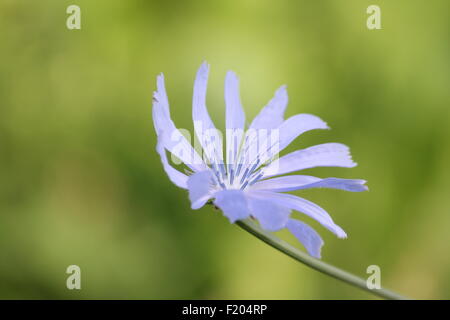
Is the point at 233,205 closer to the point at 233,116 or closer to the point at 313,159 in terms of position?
the point at 313,159

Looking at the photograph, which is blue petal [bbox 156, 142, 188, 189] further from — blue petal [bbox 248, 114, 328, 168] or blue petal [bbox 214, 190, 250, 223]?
blue petal [bbox 248, 114, 328, 168]

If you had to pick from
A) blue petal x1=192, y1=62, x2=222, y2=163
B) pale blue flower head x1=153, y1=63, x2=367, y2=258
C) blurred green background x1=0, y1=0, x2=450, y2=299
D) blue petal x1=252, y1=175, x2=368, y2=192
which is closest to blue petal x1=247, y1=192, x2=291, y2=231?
pale blue flower head x1=153, y1=63, x2=367, y2=258

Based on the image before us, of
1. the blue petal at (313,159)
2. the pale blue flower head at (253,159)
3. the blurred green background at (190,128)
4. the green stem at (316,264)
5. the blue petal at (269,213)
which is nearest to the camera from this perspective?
the green stem at (316,264)

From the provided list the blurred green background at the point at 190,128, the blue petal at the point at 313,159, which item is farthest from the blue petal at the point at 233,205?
the blurred green background at the point at 190,128

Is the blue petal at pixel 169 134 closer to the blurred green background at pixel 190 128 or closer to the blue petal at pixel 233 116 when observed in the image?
the blue petal at pixel 233 116


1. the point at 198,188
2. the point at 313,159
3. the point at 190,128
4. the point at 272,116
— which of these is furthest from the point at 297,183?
the point at 190,128
